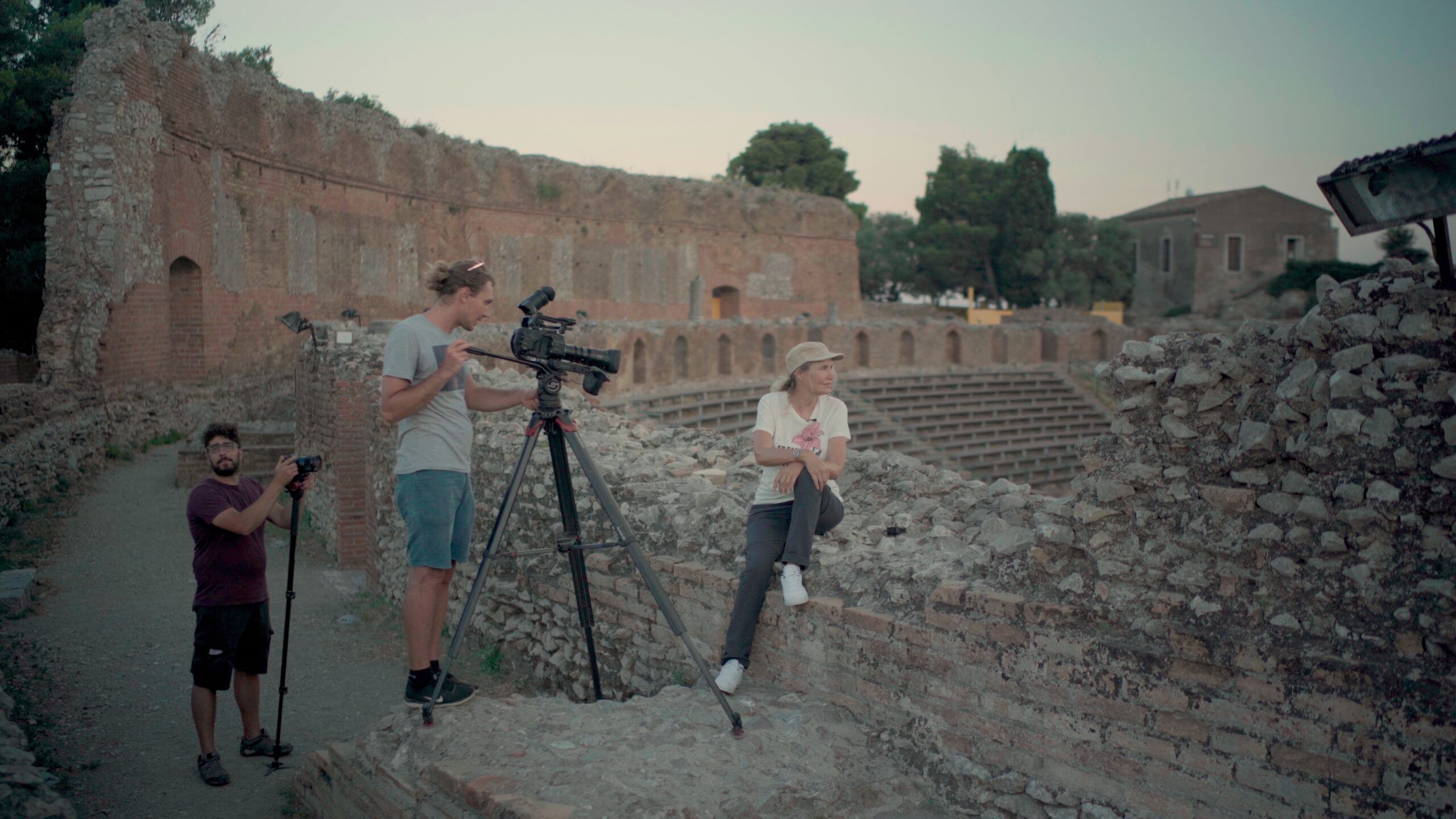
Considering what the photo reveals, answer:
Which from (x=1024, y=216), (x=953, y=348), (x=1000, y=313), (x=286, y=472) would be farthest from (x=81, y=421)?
(x=1024, y=216)

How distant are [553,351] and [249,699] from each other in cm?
219

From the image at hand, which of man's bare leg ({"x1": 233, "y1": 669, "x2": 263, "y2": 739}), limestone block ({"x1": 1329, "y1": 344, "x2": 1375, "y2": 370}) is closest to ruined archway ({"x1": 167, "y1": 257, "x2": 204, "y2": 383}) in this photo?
man's bare leg ({"x1": 233, "y1": 669, "x2": 263, "y2": 739})

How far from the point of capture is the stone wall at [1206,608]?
242cm

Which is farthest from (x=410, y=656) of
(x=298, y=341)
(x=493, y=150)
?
(x=493, y=150)

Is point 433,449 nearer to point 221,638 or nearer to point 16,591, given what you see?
point 221,638

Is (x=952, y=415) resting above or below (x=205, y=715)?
above

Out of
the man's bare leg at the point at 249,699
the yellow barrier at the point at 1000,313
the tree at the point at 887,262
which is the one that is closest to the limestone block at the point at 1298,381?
the man's bare leg at the point at 249,699

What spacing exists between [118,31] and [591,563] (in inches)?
445

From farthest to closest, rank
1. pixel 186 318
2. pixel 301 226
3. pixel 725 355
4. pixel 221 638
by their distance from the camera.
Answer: pixel 725 355 < pixel 301 226 < pixel 186 318 < pixel 221 638

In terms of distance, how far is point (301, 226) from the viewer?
56.4ft

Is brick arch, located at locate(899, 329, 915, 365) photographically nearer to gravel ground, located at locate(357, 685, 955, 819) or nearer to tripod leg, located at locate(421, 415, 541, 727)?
gravel ground, located at locate(357, 685, 955, 819)

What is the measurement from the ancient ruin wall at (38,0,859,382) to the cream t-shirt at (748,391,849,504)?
1005cm

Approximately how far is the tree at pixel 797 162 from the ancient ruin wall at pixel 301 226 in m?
9.88

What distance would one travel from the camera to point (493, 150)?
2344cm
